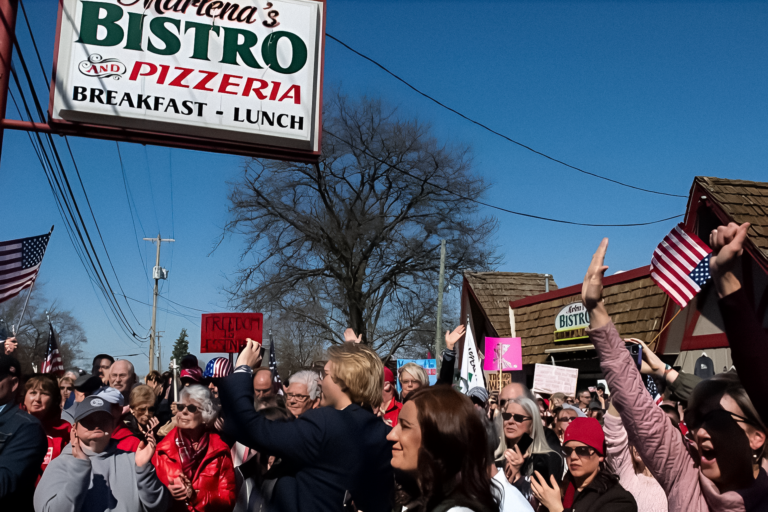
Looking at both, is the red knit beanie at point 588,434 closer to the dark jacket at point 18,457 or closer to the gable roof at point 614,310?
the dark jacket at point 18,457

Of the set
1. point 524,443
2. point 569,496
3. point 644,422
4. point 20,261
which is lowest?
point 569,496

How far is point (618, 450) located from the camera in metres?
4.20

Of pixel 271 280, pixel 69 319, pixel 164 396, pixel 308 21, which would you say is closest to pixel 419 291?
pixel 271 280

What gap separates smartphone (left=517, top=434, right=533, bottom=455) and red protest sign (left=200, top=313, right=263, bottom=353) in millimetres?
8329

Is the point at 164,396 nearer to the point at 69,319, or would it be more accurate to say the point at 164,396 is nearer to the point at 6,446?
the point at 6,446

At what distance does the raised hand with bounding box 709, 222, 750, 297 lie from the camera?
77.9 inches

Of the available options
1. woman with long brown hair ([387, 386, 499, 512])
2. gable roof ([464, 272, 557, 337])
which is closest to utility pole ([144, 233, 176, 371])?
gable roof ([464, 272, 557, 337])

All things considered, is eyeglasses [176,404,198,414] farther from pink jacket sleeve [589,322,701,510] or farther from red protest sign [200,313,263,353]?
red protest sign [200,313,263,353]

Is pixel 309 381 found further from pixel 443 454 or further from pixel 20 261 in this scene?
pixel 20 261

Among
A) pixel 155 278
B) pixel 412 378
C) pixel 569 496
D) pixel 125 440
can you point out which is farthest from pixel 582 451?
pixel 155 278

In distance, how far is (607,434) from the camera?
13.7ft

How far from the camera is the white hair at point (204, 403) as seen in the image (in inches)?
193

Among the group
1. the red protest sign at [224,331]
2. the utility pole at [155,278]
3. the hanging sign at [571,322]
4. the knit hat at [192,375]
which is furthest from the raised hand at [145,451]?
the utility pole at [155,278]

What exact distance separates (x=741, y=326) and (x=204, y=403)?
3.91 m
